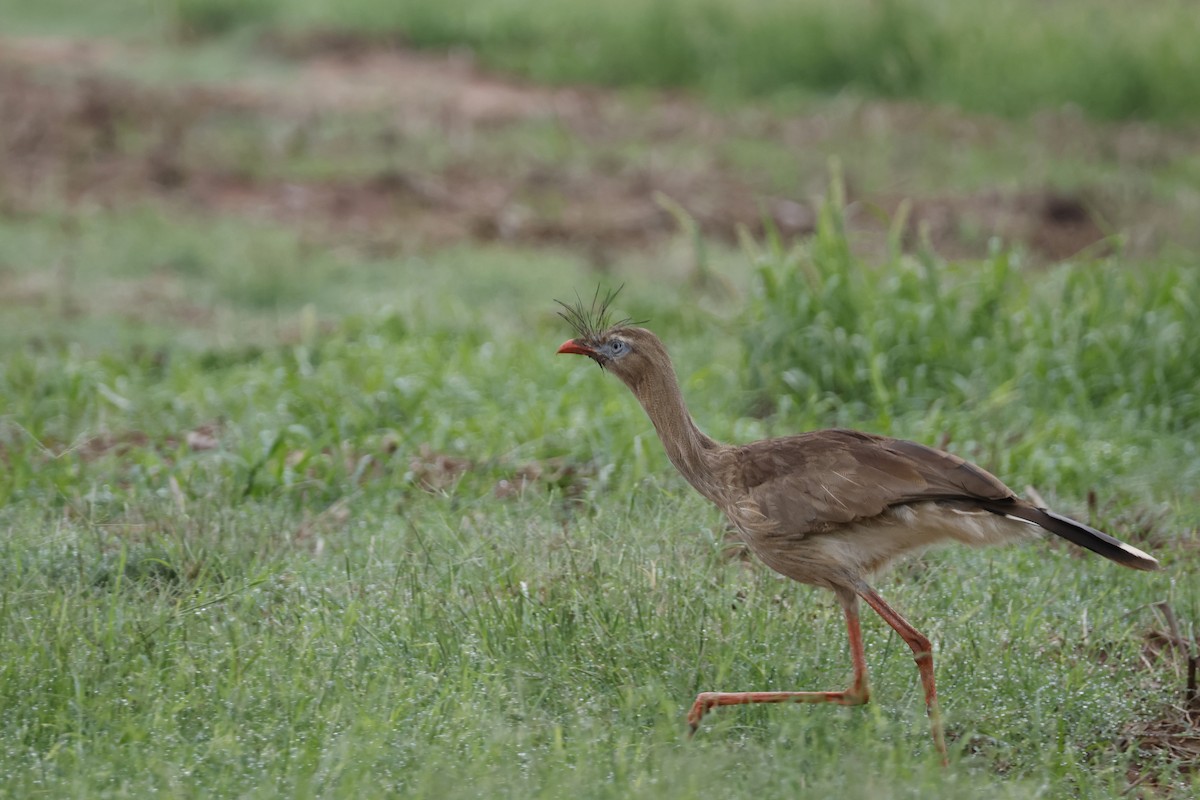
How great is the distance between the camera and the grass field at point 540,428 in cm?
320

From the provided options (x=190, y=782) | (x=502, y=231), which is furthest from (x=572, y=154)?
(x=190, y=782)

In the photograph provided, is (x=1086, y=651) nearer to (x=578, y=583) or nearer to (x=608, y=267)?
(x=578, y=583)

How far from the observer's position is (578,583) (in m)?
3.75

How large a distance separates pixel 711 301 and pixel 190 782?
4.72m

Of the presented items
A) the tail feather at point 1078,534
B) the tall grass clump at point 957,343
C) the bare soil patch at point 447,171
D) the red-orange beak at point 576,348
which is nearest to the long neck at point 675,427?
the red-orange beak at point 576,348

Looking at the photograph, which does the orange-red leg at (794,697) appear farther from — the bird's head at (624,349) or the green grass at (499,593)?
the bird's head at (624,349)

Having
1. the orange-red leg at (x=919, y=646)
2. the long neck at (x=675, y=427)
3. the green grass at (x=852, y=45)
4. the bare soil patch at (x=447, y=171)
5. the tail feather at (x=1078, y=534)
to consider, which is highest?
the green grass at (x=852, y=45)

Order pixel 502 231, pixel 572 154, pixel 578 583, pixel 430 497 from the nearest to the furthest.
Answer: pixel 578 583 < pixel 430 497 < pixel 502 231 < pixel 572 154

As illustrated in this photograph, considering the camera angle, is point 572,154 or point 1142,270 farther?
point 572,154

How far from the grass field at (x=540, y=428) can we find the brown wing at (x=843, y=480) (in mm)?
343

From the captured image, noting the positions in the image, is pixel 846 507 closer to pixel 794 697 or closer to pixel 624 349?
pixel 794 697

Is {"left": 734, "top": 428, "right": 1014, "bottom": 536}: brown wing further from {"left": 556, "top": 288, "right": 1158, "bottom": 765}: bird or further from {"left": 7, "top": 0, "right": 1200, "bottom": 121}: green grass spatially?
{"left": 7, "top": 0, "right": 1200, "bottom": 121}: green grass

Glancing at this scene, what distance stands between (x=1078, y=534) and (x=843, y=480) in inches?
20.1

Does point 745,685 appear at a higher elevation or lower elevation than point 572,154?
lower
